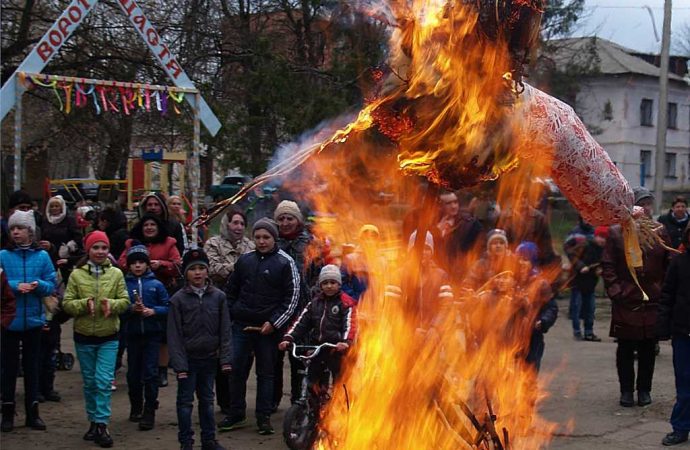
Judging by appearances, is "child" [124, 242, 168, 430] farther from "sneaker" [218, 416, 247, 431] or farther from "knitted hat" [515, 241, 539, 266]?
"knitted hat" [515, 241, 539, 266]

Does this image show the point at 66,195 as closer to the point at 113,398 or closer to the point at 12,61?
the point at 12,61

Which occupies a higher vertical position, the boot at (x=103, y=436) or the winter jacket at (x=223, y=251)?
the winter jacket at (x=223, y=251)

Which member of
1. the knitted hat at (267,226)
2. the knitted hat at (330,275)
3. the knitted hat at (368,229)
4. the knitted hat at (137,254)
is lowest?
the knitted hat at (330,275)

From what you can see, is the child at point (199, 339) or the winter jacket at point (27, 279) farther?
the winter jacket at point (27, 279)

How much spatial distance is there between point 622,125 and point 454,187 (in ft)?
145

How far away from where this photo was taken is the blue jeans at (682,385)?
7695 mm

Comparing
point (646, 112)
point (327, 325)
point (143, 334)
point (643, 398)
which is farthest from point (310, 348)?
point (646, 112)

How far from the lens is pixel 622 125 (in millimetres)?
46000

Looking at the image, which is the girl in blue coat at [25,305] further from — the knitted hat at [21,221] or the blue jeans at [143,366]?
the blue jeans at [143,366]

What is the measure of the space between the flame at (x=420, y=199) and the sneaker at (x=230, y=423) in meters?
2.34

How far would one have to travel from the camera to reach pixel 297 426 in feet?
23.8

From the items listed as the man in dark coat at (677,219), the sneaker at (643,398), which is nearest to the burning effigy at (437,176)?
the sneaker at (643,398)

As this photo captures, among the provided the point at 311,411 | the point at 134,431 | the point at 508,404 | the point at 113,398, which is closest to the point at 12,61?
the point at 113,398

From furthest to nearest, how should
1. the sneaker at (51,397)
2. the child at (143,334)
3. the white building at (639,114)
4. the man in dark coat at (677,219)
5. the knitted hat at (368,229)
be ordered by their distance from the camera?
the white building at (639,114), the man in dark coat at (677,219), the sneaker at (51,397), the child at (143,334), the knitted hat at (368,229)
